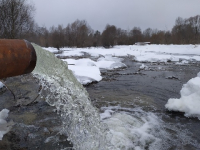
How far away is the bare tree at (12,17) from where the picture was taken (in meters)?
13.4

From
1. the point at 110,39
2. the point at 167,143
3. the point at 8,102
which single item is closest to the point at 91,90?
the point at 8,102

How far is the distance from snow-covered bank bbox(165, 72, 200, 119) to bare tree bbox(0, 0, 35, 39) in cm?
1351

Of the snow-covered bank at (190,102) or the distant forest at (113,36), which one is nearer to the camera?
the snow-covered bank at (190,102)

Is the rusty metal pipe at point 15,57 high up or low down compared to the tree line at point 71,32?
down

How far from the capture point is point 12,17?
531 inches

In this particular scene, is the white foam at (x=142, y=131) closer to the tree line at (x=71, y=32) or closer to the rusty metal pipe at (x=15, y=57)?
the rusty metal pipe at (x=15, y=57)

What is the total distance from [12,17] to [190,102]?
14.4m

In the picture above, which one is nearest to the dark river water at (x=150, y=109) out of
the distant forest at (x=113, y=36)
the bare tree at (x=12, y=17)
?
the bare tree at (x=12, y=17)

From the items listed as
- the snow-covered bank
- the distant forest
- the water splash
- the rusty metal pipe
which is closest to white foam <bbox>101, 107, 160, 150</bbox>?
the water splash

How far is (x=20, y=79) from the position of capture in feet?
19.9

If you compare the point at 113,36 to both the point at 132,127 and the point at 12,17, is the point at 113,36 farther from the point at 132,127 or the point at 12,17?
the point at 132,127

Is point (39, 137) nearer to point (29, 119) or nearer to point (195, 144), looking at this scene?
point (29, 119)

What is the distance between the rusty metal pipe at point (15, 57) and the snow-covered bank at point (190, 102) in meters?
3.48

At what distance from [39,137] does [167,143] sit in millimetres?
2091
